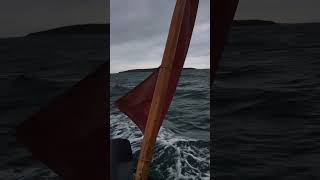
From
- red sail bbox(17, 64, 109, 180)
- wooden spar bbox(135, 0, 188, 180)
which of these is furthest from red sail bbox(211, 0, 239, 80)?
red sail bbox(17, 64, 109, 180)

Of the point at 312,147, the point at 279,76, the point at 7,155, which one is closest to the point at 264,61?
the point at 279,76

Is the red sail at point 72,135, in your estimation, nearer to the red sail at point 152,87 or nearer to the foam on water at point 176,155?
the red sail at point 152,87

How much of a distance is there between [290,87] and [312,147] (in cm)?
183

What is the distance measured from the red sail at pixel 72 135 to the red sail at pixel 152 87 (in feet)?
2.42

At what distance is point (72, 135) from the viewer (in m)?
4.80

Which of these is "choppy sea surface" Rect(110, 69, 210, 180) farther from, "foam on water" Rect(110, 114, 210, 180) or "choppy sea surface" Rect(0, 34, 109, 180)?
"choppy sea surface" Rect(0, 34, 109, 180)

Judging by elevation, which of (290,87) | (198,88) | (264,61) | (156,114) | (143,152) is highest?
(198,88)

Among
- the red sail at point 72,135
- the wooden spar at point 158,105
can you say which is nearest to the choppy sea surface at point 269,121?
the wooden spar at point 158,105

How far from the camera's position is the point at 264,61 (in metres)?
10.8

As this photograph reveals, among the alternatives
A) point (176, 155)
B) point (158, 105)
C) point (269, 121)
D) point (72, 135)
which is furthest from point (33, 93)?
point (158, 105)

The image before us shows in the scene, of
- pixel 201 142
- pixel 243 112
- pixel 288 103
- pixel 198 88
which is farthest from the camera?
pixel 198 88

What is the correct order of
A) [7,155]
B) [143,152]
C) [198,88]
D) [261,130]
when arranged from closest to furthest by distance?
1. [143,152]
2. [7,155]
3. [261,130]
4. [198,88]

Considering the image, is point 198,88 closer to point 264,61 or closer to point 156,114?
point 264,61

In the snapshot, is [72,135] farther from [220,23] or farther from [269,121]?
[269,121]
